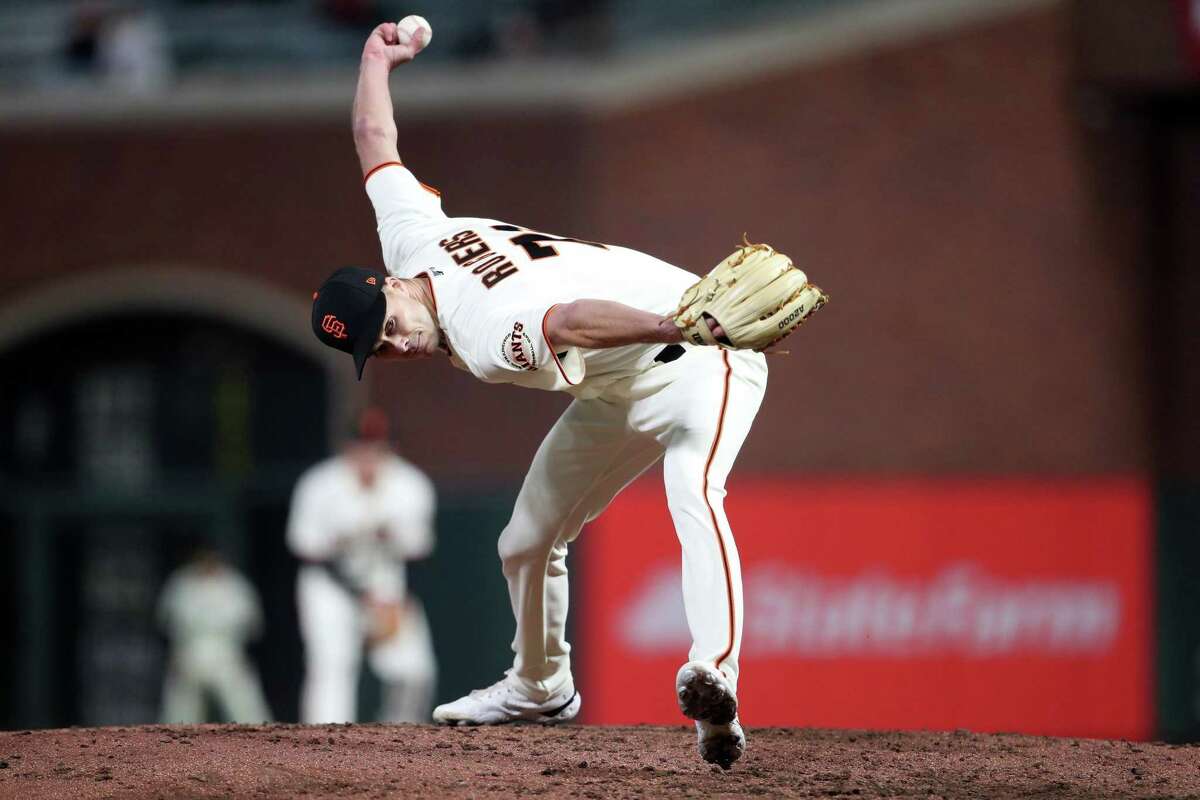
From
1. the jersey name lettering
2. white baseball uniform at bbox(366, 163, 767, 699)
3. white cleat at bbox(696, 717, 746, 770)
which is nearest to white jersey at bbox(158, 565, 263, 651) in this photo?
white baseball uniform at bbox(366, 163, 767, 699)

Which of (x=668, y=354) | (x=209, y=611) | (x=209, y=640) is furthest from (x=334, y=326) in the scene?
(x=209, y=640)

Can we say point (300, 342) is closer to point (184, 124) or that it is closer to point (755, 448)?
point (184, 124)

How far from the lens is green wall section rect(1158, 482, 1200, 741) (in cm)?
1292

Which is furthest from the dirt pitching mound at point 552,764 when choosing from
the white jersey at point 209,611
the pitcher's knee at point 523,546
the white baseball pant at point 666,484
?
the white jersey at point 209,611

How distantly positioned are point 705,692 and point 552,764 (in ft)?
2.58

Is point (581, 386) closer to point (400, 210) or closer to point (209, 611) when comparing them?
point (400, 210)

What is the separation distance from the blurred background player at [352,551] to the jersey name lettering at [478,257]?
4.94 metres

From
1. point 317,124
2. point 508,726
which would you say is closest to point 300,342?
point 317,124

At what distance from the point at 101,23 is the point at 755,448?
6588 mm

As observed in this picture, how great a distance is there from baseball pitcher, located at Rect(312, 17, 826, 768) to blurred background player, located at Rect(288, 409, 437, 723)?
4.11 meters

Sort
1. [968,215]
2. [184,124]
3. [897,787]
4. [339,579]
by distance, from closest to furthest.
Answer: [897,787] < [339,579] < [968,215] < [184,124]

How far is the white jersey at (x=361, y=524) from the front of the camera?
10.1m

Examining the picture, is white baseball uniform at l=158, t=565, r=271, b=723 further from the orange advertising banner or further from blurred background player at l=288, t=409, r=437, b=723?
blurred background player at l=288, t=409, r=437, b=723

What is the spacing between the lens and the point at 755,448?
46.4ft
